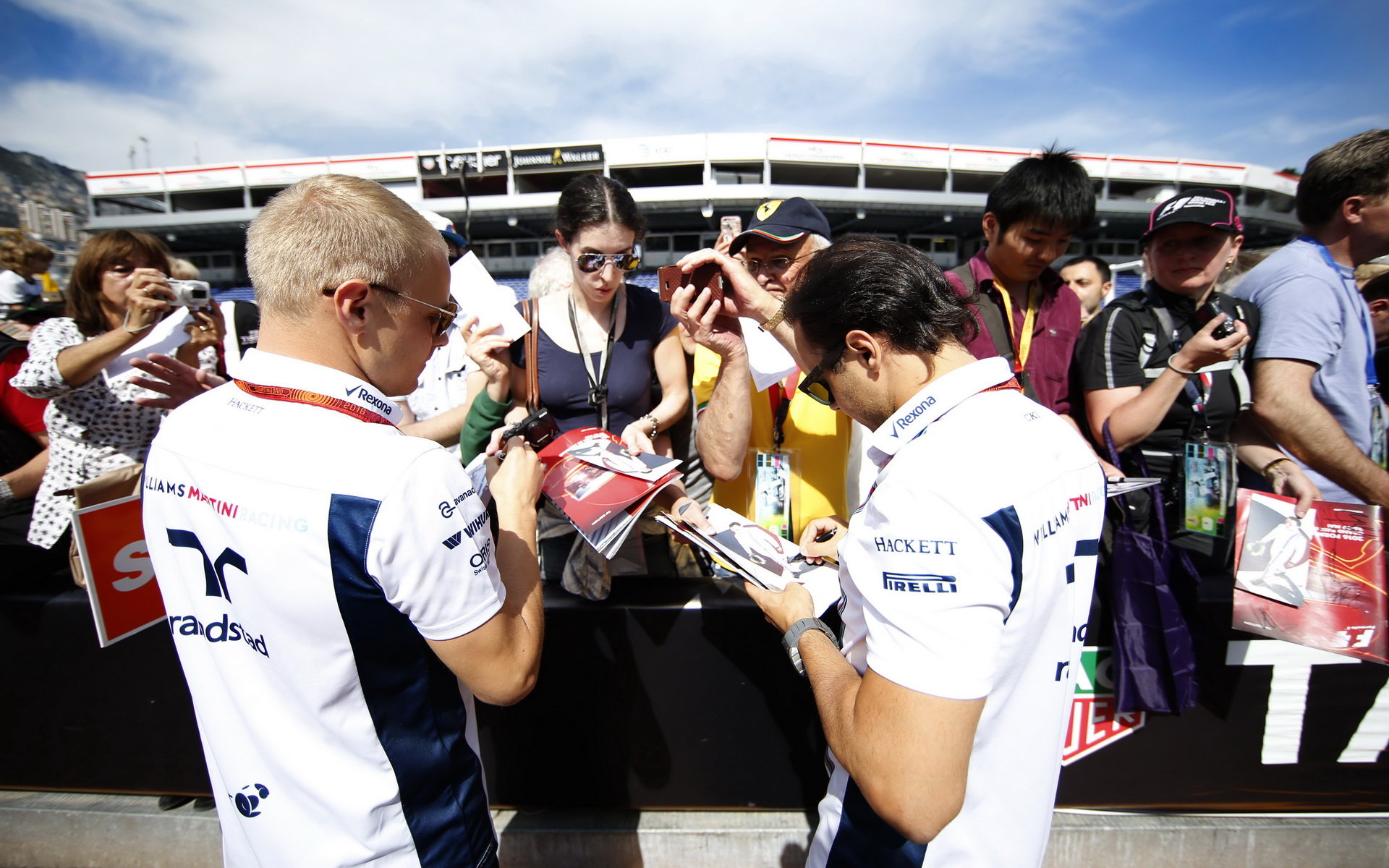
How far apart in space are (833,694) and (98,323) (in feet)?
10.0

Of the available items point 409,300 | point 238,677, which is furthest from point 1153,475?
point 238,677

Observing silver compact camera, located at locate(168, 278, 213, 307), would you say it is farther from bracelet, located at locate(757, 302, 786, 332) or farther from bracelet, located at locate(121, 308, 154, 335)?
bracelet, located at locate(757, 302, 786, 332)

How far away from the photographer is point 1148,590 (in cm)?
185

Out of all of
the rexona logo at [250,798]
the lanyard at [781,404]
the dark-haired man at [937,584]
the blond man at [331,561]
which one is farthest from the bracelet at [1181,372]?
the rexona logo at [250,798]

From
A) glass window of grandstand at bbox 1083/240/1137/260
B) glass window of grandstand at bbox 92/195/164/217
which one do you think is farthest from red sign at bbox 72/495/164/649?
glass window of grandstand at bbox 92/195/164/217

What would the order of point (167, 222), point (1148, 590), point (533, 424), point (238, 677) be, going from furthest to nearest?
point (167, 222)
point (1148, 590)
point (533, 424)
point (238, 677)

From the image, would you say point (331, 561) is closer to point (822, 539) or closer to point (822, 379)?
point (822, 379)

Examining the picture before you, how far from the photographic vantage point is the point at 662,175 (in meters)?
40.7

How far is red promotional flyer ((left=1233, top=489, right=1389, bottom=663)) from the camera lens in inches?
70.6

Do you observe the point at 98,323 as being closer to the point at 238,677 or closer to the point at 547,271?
the point at 547,271

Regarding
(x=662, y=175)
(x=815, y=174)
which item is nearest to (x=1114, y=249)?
(x=815, y=174)

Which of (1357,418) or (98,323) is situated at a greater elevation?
(98,323)

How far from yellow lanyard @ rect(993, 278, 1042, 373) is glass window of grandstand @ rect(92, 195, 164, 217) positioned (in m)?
61.2

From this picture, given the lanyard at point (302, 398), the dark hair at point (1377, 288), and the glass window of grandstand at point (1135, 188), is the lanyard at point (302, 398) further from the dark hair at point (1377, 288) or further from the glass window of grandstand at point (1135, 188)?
the glass window of grandstand at point (1135, 188)
